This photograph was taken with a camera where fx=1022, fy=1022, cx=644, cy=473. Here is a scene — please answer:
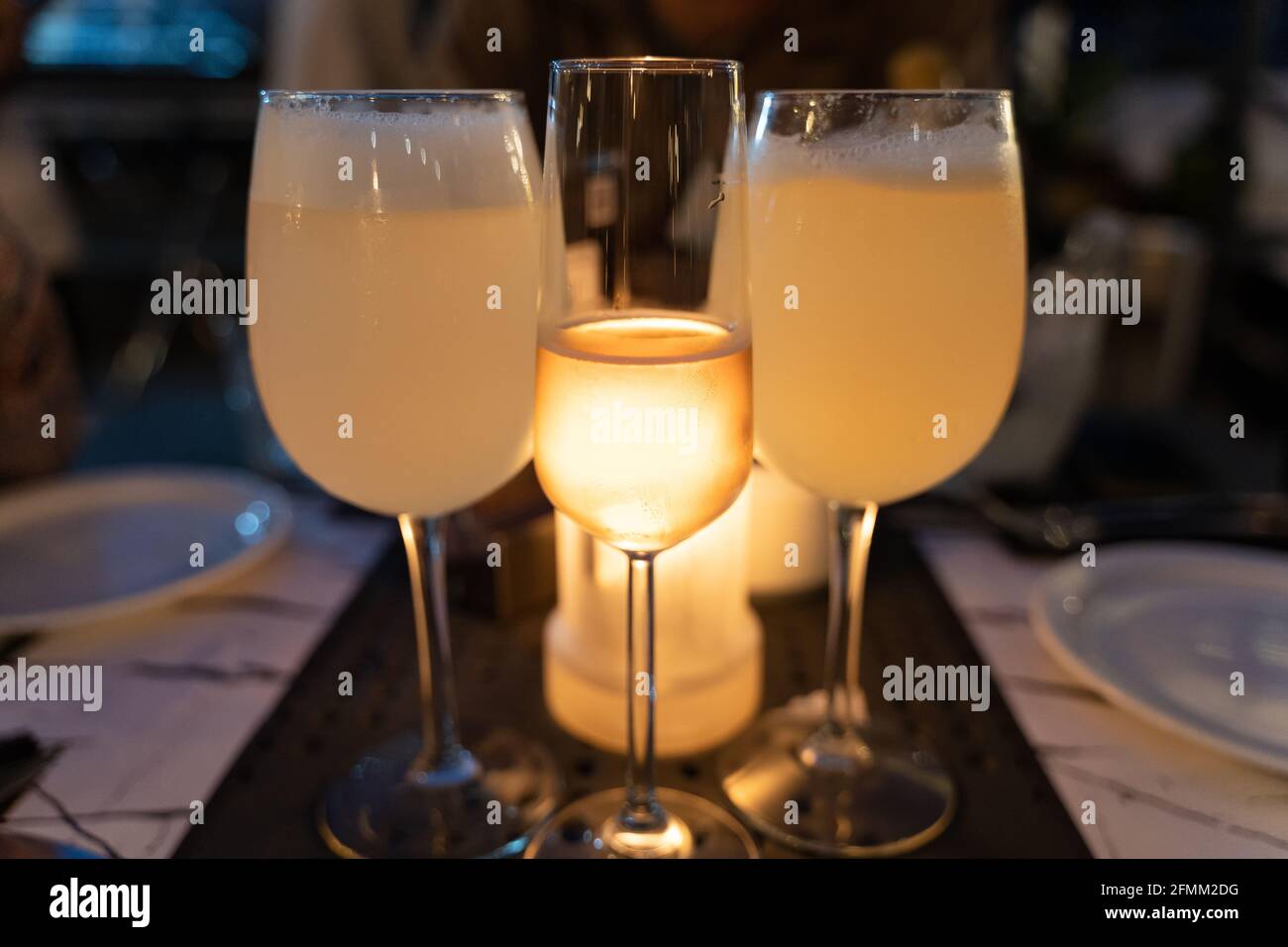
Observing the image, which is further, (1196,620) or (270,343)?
(1196,620)

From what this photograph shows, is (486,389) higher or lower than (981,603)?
higher

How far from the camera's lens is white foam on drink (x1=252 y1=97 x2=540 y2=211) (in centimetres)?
63

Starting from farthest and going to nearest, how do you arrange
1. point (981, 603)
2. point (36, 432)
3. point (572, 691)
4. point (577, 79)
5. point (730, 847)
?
point (36, 432)
point (981, 603)
point (572, 691)
point (730, 847)
point (577, 79)

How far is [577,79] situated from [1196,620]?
2.26 feet

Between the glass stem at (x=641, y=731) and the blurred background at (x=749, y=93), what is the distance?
504 millimetres

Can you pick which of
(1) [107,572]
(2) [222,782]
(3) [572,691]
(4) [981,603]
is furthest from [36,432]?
(4) [981,603]

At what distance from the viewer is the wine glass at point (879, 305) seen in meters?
0.66

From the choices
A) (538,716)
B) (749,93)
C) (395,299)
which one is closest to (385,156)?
(395,299)

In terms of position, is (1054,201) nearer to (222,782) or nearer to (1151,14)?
(1151,14)

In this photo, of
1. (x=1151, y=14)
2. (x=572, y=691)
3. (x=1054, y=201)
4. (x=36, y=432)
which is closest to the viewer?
(x=572, y=691)

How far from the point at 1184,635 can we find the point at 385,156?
0.74 meters

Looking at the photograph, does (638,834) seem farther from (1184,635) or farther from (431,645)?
(1184,635)

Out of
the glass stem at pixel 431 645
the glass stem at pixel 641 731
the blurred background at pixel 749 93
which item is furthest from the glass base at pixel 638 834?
the blurred background at pixel 749 93

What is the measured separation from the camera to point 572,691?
0.80 metres
